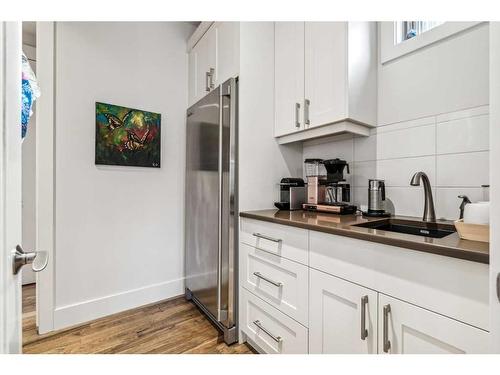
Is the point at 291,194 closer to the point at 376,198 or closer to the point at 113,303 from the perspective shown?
the point at 376,198

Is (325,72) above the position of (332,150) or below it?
above

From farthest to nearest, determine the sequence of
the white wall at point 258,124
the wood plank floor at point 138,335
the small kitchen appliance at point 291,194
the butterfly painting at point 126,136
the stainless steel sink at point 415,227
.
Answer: the butterfly painting at point 126,136 < the small kitchen appliance at point 291,194 < the white wall at point 258,124 < the wood plank floor at point 138,335 < the stainless steel sink at point 415,227

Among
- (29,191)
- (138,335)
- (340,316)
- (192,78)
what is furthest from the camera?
(29,191)

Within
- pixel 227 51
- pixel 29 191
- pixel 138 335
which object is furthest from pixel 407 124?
pixel 29 191

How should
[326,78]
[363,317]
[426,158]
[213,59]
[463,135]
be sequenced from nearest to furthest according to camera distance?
1. [363,317]
2. [463,135]
3. [426,158]
4. [326,78]
5. [213,59]

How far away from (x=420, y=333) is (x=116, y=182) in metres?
2.08

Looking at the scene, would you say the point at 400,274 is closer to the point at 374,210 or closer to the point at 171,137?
the point at 374,210

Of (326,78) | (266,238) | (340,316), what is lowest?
(340,316)

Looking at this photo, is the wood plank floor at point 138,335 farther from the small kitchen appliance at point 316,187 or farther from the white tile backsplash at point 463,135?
the white tile backsplash at point 463,135

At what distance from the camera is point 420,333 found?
2.56 feet

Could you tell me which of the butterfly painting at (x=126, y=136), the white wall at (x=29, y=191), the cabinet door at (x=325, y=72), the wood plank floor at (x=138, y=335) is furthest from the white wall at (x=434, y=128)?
the white wall at (x=29, y=191)

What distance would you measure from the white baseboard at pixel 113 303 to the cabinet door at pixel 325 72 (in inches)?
72.1

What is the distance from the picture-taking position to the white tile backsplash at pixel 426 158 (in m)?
1.19
